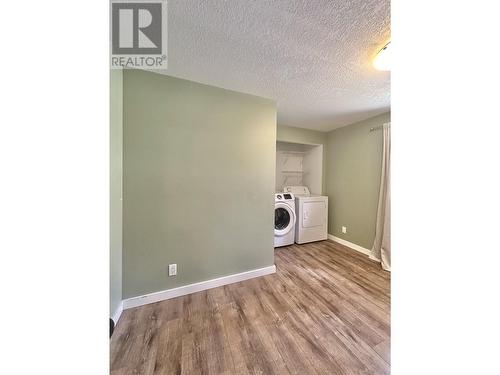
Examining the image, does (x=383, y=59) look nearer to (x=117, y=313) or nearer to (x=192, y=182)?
(x=192, y=182)

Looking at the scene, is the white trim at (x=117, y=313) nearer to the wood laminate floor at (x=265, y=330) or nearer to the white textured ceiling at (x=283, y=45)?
the wood laminate floor at (x=265, y=330)

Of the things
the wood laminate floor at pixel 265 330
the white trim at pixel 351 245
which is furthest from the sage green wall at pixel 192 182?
the white trim at pixel 351 245

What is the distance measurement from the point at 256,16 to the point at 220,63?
0.52 m

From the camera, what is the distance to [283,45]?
50.7 inches

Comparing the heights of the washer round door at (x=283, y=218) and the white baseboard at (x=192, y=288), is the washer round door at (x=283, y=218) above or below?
above

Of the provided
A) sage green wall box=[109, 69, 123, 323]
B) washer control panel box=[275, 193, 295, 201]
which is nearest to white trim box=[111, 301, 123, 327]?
sage green wall box=[109, 69, 123, 323]

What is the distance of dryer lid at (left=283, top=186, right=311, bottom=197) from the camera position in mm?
3609

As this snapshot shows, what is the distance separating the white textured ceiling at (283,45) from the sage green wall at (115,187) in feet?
A: 1.69

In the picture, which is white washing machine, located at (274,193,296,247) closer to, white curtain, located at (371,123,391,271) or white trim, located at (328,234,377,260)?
white trim, located at (328,234,377,260)

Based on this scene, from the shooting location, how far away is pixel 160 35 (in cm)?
121

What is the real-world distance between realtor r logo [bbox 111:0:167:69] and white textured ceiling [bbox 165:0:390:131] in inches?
2.8

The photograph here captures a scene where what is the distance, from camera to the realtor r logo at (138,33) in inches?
41.0
